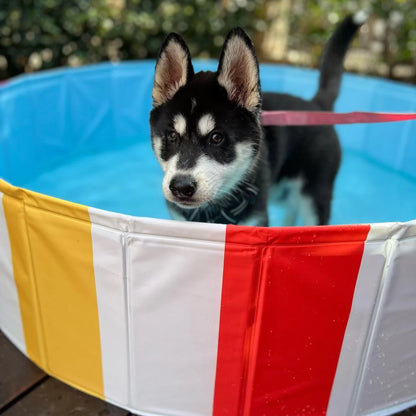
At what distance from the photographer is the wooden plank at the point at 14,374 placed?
1.98 meters

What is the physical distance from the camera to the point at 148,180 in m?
4.33

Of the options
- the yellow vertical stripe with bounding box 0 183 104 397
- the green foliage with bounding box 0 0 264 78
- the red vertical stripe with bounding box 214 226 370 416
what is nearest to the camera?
the red vertical stripe with bounding box 214 226 370 416

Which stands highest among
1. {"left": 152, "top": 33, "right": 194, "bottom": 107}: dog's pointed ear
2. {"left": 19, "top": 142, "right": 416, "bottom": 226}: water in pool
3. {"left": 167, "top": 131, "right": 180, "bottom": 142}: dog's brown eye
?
{"left": 152, "top": 33, "right": 194, "bottom": 107}: dog's pointed ear

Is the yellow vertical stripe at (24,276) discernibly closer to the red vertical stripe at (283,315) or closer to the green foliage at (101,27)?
the red vertical stripe at (283,315)

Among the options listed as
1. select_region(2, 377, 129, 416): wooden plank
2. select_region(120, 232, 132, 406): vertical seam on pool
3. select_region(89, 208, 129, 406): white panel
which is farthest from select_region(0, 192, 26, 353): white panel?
select_region(120, 232, 132, 406): vertical seam on pool

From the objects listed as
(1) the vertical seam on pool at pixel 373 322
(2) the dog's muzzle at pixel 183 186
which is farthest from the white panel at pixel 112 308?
(1) the vertical seam on pool at pixel 373 322

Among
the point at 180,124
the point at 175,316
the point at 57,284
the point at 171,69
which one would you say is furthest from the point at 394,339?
the point at 171,69

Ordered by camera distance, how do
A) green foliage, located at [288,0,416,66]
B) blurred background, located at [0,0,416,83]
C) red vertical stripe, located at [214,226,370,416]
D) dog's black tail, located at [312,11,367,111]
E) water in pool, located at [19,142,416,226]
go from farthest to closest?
green foliage, located at [288,0,416,66] < blurred background, located at [0,0,416,83] < water in pool, located at [19,142,416,226] < dog's black tail, located at [312,11,367,111] < red vertical stripe, located at [214,226,370,416]

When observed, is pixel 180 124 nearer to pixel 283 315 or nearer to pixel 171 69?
pixel 171 69

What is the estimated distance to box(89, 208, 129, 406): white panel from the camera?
5.25 ft

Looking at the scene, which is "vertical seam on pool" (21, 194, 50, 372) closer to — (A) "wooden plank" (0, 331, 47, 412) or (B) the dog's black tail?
(A) "wooden plank" (0, 331, 47, 412)

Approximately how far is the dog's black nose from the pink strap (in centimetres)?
67

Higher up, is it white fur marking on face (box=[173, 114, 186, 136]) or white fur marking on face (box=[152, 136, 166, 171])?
white fur marking on face (box=[173, 114, 186, 136])

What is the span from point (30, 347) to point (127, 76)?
3.42 meters
